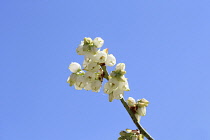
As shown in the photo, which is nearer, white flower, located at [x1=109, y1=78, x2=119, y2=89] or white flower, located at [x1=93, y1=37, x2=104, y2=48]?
white flower, located at [x1=109, y1=78, x2=119, y2=89]

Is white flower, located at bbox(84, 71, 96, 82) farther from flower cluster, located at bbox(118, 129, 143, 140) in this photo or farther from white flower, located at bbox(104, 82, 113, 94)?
flower cluster, located at bbox(118, 129, 143, 140)

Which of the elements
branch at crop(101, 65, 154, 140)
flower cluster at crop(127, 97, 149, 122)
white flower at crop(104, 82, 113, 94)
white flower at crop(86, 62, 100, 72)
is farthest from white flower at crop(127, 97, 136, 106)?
white flower at crop(86, 62, 100, 72)

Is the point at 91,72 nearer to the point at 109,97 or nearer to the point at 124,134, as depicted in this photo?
the point at 109,97

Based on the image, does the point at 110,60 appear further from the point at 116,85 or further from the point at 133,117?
the point at 133,117

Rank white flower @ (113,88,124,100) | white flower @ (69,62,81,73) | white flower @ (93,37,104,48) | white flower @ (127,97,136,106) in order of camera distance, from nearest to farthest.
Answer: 1. white flower @ (113,88,124,100)
2. white flower @ (127,97,136,106)
3. white flower @ (93,37,104,48)
4. white flower @ (69,62,81,73)

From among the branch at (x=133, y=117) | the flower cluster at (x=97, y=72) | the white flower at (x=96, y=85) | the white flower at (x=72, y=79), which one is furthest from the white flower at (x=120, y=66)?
the white flower at (x=72, y=79)

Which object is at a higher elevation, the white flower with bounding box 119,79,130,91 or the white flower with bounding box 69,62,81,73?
the white flower with bounding box 69,62,81,73

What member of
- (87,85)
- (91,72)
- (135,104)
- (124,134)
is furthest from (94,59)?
(124,134)

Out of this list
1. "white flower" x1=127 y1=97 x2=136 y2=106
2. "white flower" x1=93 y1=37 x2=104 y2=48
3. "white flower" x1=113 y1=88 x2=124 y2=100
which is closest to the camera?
"white flower" x1=113 y1=88 x2=124 y2=100
